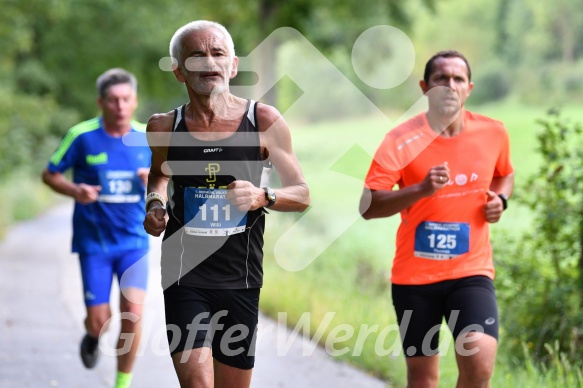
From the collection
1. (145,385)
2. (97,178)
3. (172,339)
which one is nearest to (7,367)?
(145,385)

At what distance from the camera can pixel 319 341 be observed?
9023 mm

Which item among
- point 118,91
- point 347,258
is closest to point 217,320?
point 118,91

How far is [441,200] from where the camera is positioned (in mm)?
5176

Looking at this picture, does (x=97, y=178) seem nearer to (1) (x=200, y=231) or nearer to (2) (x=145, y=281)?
(2) (x=145, y=281)

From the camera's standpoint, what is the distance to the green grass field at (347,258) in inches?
312

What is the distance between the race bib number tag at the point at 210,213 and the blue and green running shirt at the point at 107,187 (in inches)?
108

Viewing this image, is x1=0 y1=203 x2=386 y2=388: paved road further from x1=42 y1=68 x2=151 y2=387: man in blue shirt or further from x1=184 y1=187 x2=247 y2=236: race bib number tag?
x1=184 y1=187 x2=247 y2=236: race bib number tag

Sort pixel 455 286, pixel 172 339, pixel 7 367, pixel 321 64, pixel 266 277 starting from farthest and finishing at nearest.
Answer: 1. pixel 321 64
2. pixel 266 277
3. pixel 7 367
4. pixel 455 286
5. pixel 172 339

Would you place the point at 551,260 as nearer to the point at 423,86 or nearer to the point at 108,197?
the point at 423,86

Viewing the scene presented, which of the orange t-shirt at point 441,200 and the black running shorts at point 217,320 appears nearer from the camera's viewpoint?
the black running shorts at point 217,320

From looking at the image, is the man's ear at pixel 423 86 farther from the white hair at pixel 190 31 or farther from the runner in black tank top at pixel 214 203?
the white hair at pixel 190 31

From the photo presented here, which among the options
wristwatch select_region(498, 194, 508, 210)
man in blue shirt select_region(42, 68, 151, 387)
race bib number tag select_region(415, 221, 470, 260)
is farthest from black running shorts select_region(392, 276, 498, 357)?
man in blue shirt select_region(42, 68, 151, 387)

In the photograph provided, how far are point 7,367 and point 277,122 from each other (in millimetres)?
4407

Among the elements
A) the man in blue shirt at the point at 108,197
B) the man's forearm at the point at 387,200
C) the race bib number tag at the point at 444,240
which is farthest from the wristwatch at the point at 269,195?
the man in blue shirt at the point at 108,197
